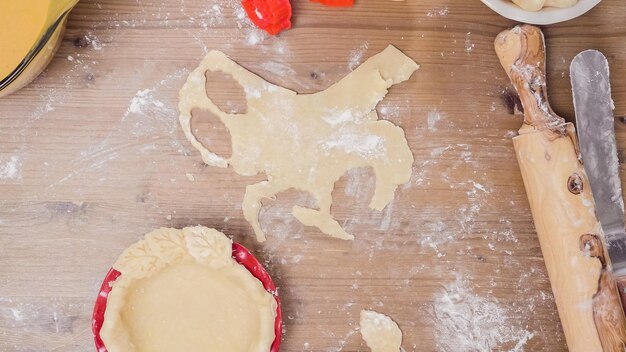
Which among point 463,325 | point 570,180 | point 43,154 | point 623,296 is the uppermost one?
point 570,180

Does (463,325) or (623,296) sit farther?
(463,325)

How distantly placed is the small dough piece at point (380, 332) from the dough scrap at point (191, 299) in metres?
0.23

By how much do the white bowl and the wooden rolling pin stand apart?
50 mm

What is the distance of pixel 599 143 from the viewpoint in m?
1.38

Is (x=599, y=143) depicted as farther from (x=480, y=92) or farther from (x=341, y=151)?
(x=341, y=151)

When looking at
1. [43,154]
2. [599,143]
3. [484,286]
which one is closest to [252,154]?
[43,154]

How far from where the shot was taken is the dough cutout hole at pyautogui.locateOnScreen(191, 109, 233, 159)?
148 centimetres

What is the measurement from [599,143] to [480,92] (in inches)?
10.6

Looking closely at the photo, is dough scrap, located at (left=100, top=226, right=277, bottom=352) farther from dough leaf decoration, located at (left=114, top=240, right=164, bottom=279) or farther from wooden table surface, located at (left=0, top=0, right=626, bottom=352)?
wooden table surface, located at (left=0, top=0, right=626, bottom=352)

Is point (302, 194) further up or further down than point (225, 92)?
further down

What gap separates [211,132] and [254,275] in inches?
13.0

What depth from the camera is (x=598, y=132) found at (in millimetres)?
1384

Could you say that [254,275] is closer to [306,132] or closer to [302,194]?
[302,194]

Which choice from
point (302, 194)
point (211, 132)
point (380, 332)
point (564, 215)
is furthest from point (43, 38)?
point (564, 215)
